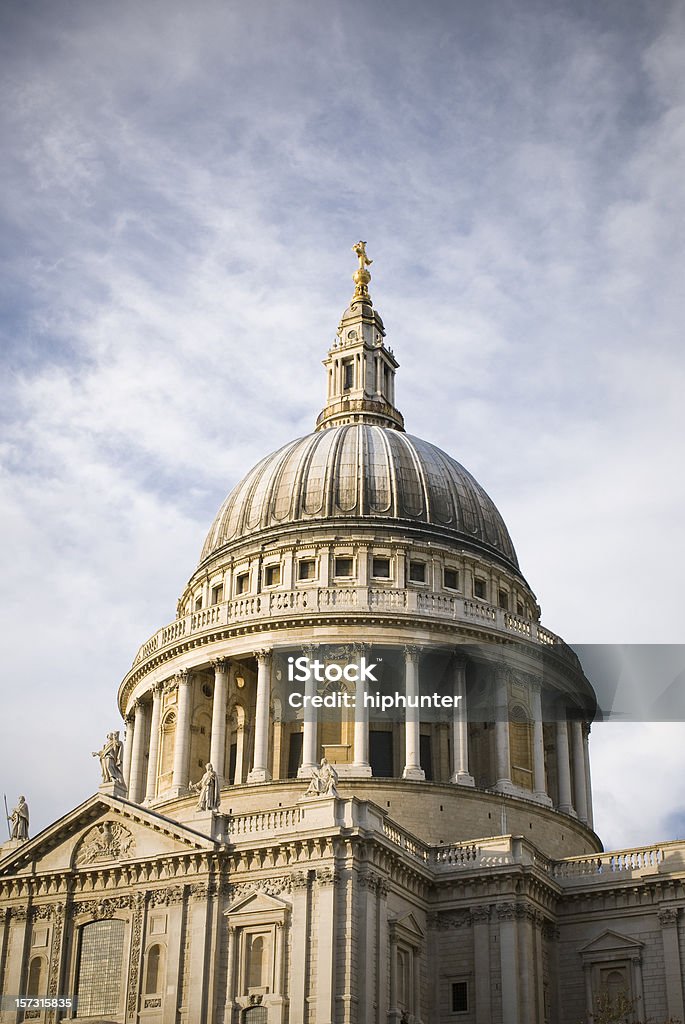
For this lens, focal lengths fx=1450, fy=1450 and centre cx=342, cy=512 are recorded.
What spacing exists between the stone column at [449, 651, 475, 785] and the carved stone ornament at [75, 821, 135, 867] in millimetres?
15635

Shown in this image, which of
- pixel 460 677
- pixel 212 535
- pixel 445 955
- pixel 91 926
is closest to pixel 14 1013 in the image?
pixel 91 926

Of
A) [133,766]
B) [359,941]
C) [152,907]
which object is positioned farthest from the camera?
[133,766]

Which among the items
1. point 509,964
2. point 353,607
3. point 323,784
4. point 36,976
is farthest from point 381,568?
point 36,976

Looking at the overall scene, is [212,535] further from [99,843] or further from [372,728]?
[99,843]

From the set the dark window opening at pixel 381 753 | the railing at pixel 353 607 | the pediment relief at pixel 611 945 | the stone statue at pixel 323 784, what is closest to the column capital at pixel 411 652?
the railing at pixel 353 607

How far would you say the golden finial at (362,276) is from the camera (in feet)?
279

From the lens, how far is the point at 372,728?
64250 mm

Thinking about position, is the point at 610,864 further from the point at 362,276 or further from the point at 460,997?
the point at 362,276

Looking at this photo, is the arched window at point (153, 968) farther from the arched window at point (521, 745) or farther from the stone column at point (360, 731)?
the arched window at point (521, 745)

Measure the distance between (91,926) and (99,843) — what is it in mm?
2971

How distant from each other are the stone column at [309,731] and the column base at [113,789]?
29.1 ft

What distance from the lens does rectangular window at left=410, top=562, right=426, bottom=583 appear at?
69.7 metres

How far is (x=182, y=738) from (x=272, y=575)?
949 cm

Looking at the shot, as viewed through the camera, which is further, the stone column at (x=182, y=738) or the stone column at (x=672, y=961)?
the stone column at (x=182, y=738)
